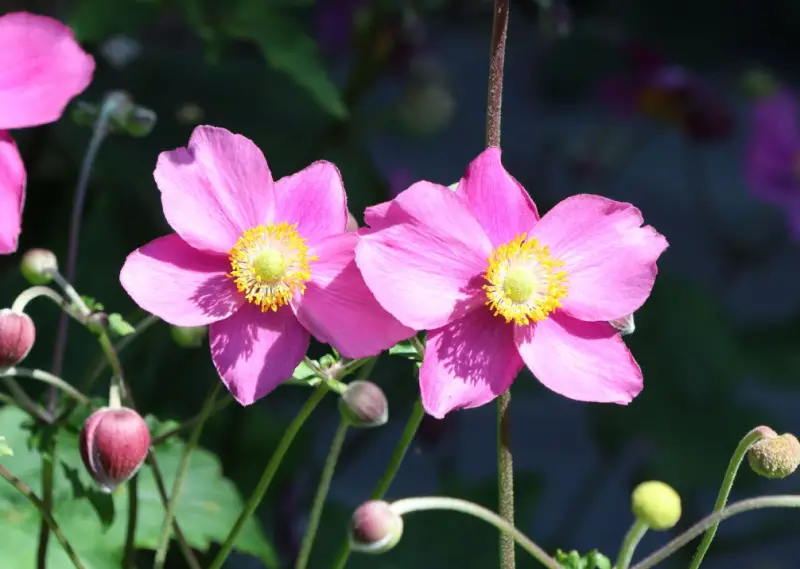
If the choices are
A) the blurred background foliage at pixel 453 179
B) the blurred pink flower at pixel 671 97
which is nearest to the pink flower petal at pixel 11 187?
the blurred background foliage at pixel 453 179

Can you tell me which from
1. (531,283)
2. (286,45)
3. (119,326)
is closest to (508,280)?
(531,283)

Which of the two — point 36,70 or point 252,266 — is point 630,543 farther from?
point 36,70

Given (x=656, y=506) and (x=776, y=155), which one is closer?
(x=656, y=506)

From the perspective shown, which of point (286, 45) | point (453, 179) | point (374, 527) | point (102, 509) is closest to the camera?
point (374, 527)

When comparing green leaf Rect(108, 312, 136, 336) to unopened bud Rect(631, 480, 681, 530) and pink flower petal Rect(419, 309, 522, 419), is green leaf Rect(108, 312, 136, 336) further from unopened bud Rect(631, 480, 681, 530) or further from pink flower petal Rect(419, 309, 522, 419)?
unopened bud Rect(631, 480, 681, 530)

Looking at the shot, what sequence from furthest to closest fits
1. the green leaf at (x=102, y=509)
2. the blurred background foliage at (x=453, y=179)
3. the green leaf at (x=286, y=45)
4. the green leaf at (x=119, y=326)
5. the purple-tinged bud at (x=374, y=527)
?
the blurred background foliage at (x=453, y=179) → the green leaf at (x=286, y=45) → the green leaf at (x=102, y=509) → the green leaf at (x=119, y=326) → the purple-tinged bud at (x=374, y=527)

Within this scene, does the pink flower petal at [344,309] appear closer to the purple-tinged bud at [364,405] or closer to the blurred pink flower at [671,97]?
the purple-tinged bud at [364,405]

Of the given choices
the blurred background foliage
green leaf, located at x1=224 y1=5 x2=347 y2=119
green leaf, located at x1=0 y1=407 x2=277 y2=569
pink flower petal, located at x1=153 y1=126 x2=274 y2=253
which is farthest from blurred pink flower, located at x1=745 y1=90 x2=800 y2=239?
pink flower petal, located at x1=153 y1=126 x2=274 y2=253
